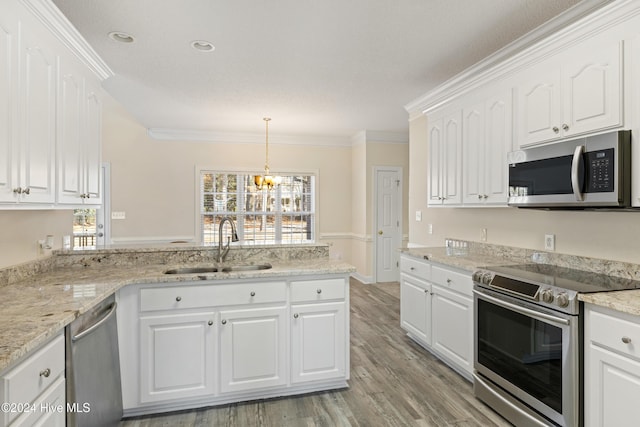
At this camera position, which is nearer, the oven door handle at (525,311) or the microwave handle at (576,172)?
the oven door handle at (525,311)

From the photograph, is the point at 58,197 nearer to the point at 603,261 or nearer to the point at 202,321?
the point at 202,321

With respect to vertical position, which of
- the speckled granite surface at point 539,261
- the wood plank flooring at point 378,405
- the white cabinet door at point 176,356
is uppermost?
the speckled granite surface at point 539,261

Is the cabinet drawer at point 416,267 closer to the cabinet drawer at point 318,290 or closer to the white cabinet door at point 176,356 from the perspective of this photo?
the cabinet drawer at point 318,290

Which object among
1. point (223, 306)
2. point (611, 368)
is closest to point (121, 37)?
point (223, 306)

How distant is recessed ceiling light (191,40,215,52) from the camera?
9.36 ft

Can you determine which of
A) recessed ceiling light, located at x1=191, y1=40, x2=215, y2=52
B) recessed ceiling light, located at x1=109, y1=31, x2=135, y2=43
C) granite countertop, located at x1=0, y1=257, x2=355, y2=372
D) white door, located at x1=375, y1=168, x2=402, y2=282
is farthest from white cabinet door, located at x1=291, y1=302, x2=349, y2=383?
white door, located at x1=375, y1=168, x2=402, y2=282

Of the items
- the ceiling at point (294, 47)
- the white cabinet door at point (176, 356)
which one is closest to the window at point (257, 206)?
the ceiling at point (294, 47)

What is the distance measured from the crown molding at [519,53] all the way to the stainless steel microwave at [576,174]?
2.23 feet

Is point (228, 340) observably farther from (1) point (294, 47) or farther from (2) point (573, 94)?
(2) point (573, 94)

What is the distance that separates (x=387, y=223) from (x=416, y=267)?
298 centimetres

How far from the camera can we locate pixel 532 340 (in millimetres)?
2098

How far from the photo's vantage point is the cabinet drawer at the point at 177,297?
2.27 meters

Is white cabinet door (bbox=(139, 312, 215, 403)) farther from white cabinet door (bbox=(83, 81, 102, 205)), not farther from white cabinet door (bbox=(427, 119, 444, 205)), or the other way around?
white cabinet door (bbox=(427, 119, 444, 205))

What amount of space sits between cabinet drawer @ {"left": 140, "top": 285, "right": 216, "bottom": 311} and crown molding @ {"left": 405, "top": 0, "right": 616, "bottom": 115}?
2.67 metres
